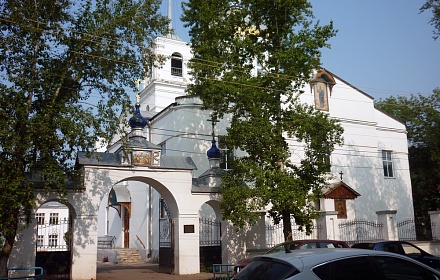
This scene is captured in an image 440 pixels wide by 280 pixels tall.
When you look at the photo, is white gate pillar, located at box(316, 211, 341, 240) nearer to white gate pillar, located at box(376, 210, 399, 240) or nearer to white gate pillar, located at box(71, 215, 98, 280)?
white gate pillar, located at box(376, 210, 399, 240)

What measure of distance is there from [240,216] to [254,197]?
0.87m

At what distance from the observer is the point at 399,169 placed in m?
30.4

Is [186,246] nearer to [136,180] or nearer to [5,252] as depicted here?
[136,180]

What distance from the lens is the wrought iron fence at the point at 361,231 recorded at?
21.9m

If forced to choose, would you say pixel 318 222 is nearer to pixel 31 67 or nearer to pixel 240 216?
pixel 240 216

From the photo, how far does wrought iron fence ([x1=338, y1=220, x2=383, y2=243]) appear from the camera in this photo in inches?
862

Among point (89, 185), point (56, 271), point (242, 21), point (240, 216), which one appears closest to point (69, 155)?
point (89, 185)

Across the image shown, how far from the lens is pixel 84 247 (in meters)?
15.7

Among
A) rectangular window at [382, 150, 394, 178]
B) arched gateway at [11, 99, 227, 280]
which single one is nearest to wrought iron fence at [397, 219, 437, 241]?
rectangular window at [382, 150, 394, 178]

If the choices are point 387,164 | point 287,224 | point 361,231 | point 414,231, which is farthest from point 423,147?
point 287,224

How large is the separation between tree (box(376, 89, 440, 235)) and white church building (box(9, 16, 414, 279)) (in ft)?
5.88

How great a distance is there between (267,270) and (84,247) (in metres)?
11.6

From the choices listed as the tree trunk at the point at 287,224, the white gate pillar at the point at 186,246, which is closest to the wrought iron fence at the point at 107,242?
the white gate pillar at the point at 186,246

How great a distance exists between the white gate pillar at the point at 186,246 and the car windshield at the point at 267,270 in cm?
1175
